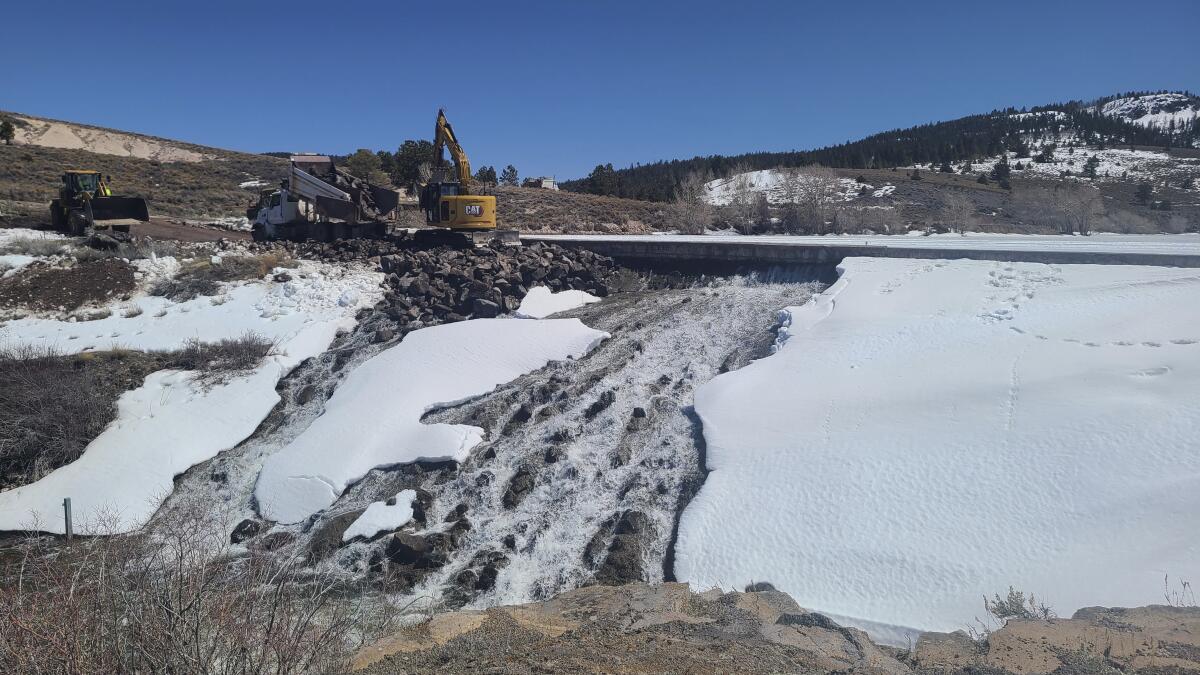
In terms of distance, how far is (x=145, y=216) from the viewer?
24875 mm

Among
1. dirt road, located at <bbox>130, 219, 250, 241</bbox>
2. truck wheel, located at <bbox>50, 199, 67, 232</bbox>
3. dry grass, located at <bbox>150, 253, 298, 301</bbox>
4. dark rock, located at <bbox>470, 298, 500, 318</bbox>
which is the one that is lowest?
dark rock, located at <bbox>470, 298, 500, 318</bbox>

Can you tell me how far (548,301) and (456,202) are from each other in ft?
17.8

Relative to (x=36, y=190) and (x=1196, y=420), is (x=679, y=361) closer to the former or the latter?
(x=1196, y=420)

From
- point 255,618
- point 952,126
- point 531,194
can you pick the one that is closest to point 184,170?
point 531,194

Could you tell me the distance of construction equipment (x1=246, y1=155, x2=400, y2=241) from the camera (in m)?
22.9

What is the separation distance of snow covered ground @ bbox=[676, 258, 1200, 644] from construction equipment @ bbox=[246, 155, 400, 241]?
1507 cm

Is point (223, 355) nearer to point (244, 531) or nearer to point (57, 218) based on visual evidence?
point (244, 531)

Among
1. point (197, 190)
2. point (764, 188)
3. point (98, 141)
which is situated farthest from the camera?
point (98, 141)

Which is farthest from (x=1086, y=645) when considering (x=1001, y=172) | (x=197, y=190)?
(x=1001, y=172)

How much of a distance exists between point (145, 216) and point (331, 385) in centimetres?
1524

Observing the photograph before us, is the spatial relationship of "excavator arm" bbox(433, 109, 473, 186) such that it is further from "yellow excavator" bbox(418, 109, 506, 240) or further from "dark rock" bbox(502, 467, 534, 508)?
"dark rock" bbox(502, 467, 534, 508)

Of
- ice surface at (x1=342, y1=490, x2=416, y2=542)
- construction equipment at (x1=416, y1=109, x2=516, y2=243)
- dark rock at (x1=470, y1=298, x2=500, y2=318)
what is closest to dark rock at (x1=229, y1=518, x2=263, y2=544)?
ice surface at (x1=342, y1=490, x2=416, y2=542)

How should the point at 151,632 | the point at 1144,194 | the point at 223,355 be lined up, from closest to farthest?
the point at 151,632
the point at 223,355
the point at 1144,194

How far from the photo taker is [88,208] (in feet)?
75.6
